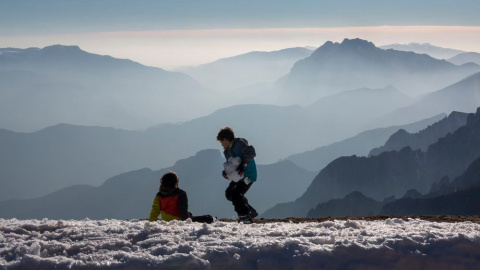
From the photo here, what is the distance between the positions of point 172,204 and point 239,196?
2.14 meters

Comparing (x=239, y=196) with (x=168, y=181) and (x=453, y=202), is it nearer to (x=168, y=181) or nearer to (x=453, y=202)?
(x=168, y=181)

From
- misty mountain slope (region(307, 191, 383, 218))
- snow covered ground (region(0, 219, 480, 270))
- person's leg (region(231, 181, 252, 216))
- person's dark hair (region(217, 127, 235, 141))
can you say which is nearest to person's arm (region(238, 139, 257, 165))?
person's dark hair (region(217, 127, 235, 141))

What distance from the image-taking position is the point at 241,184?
12422 millimetres

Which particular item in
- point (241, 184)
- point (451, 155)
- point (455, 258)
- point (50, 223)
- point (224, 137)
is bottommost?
point (455, 258)

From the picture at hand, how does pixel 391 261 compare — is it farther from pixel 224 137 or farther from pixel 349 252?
pixel 224 137

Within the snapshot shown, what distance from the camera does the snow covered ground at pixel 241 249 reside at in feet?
21.0

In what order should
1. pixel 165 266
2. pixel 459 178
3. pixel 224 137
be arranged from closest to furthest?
pixel 165 266, pixel 224 137, pixel 459 178

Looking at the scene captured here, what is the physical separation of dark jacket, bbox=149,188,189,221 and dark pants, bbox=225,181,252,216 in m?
1.92

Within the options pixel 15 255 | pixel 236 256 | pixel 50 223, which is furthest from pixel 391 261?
pixel 50 223

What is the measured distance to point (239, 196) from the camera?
12.4 m

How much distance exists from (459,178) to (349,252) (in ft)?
465

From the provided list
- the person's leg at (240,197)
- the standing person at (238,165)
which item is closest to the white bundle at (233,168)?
the standing person at (238,165)

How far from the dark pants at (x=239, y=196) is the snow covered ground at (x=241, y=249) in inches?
174

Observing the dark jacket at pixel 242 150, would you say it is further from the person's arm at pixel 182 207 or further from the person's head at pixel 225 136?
the person's arm at pixel 182 207
